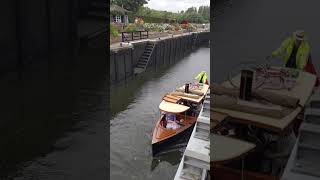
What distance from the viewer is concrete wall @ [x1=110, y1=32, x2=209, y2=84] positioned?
14461 mm

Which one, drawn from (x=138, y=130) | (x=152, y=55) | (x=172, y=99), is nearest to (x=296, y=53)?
(x=172, y=99)

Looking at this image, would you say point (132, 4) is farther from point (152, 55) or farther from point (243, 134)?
point (243, 134)

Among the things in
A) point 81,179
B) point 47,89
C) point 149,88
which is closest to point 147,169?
point 81,179

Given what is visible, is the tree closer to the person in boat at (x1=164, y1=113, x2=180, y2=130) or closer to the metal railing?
the metal railing

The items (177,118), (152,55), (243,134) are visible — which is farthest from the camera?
(152,55)

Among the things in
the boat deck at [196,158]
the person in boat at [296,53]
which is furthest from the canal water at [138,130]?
the boat deck at [196,158]

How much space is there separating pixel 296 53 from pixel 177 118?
21.1ft

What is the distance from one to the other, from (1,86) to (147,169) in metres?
5.35

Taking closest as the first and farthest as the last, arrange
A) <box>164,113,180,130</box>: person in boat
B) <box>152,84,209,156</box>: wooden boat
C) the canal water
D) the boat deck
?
the boat deck
the canal water
<box>152,84,209,156</box>: wooden boat
<box>164,113,180,130</box>: person in boat

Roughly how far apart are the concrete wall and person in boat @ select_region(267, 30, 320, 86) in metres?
11.2

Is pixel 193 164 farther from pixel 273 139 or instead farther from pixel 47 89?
pixel 47 89

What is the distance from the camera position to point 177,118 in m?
8.28

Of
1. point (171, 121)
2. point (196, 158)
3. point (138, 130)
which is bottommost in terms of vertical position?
point (138, 130)

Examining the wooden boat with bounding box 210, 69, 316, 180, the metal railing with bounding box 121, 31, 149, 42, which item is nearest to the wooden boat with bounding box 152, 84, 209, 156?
the wooden boat with bounding box 210, 69, 316, 180
